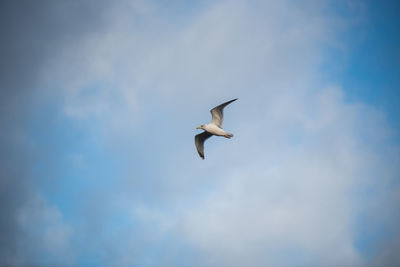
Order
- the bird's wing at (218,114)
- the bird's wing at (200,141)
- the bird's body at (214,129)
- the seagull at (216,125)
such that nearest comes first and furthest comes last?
the bird's wing at (218,114) → the seagull at (216,125) → the bird's body at (214,129) → the bird's wing at (200,141)

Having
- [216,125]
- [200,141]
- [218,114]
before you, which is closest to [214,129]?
[216,125]

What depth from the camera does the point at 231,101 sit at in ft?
117

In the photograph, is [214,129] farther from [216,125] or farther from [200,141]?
[200,141]

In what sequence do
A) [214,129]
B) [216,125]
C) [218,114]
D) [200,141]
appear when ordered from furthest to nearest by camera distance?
[200,141], [216,125], [214,129], [218,114]

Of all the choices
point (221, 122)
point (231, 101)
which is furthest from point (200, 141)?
point (231, 101)

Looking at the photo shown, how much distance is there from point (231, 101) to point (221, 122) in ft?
14.0

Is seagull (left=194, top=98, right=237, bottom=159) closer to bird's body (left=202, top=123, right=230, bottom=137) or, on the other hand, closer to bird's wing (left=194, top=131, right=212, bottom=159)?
bird's body (left=202, top=123, right=230, bottom=137)

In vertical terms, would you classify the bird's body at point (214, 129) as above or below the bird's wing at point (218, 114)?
below

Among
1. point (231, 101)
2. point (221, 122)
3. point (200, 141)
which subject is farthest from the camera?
point (200, 141)

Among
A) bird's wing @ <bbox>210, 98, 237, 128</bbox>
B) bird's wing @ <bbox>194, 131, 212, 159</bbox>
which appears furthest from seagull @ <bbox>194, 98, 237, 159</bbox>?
bird's wing @ <bbox>194, 131, 212, 159</bbox>

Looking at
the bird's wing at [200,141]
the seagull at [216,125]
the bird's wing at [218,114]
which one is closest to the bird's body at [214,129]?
the seagull at [216,125]

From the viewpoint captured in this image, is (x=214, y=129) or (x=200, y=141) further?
(x=200, y=141)

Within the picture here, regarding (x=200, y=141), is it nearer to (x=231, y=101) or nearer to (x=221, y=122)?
(x=221, y=122)

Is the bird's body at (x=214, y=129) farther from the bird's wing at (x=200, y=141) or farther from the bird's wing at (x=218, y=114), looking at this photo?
the bird's wing at (x=200, y=141)
